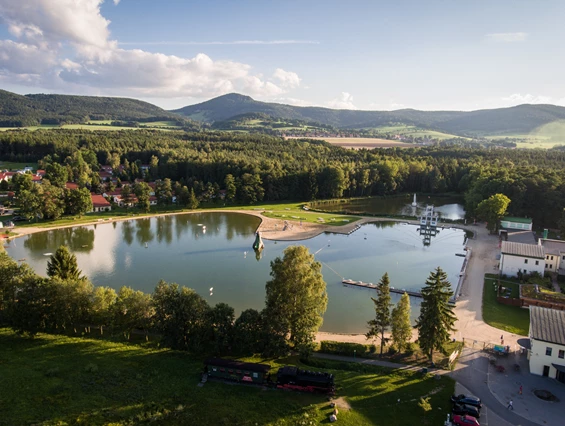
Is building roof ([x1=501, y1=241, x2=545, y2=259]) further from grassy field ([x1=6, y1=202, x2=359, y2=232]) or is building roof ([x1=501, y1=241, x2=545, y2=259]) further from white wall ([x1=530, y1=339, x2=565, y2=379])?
grassy field ([x1=6, y1=202, x2=359, y2=232])

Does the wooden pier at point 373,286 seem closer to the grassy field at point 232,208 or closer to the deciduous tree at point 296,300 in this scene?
the deciduous tree at point 296,300

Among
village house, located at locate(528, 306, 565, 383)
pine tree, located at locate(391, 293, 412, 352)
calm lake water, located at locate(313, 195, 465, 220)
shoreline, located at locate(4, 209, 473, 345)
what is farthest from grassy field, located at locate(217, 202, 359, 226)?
village house, located at locate(528, 306, 565, 383)

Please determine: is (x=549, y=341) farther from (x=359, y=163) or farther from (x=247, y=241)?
(x=359, y=163)

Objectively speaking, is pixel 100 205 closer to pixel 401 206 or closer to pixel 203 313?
pixel 203 313

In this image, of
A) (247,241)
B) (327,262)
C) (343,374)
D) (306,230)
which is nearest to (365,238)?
(306,230)

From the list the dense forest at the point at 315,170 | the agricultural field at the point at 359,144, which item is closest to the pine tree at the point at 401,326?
the dense forest at the point at 315,170

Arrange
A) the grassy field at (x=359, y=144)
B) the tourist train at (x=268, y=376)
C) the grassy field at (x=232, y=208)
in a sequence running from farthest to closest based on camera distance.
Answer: the grassy field at (x=359, y=144) < the grassy field at (x=232, y=208) < the tourist train at (x=268, y=376)
